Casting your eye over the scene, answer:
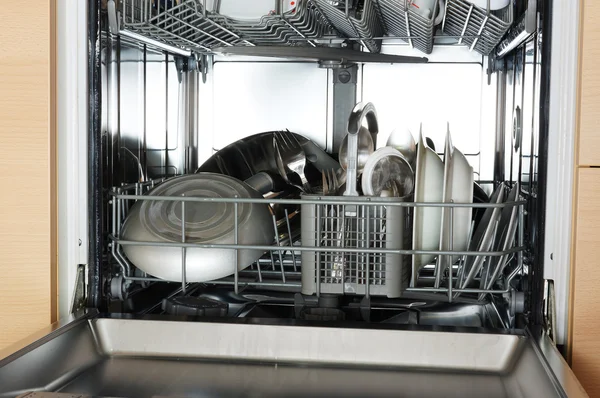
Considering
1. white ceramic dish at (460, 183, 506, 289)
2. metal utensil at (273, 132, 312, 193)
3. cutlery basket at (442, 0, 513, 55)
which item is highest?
cutlery basket at (442, 0, 513, 55)

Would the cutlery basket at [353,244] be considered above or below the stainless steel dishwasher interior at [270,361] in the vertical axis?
above

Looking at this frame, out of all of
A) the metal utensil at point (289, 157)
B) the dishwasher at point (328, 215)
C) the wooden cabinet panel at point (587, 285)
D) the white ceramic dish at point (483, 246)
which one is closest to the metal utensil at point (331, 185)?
the dishwasher at point (328, 215)

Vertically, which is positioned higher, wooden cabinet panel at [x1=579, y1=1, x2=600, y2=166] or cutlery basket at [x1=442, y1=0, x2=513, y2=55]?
cutlery basket at [x1=442, y1=0, x2=513, y2=55]

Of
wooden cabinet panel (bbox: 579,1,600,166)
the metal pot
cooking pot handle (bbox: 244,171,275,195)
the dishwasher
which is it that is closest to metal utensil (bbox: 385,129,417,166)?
the dishwasher

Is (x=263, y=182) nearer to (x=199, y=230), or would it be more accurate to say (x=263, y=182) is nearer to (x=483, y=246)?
(x=199, y=230)

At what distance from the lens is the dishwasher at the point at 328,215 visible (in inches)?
35.6

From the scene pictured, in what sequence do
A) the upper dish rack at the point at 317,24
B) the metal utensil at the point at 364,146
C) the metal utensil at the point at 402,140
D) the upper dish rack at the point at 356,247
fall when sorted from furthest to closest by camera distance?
the metal utensil at the point at 402,140, the metal utensil at the point at 364,146, the upper dish rack at the point at 317,24, the upper dish rack at the point at 356,247

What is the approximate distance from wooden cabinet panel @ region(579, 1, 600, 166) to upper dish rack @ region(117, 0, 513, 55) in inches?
5.6

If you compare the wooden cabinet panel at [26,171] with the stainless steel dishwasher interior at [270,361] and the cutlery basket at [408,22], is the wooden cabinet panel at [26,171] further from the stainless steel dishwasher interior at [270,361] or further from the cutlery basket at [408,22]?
the cutlery basket at [408,22]

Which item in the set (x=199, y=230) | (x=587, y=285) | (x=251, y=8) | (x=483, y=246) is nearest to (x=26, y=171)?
(x=199, y=230)

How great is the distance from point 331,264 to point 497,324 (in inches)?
11.3

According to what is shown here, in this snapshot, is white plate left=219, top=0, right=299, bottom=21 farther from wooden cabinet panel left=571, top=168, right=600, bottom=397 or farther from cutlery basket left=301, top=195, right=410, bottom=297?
wooden cabinet panel left=571, top=168, right=600, bottom=397

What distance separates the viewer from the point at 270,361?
0.93 m

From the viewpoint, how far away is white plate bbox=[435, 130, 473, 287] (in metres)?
1.01
